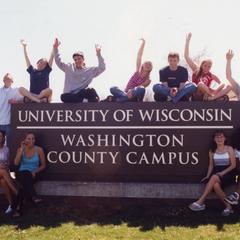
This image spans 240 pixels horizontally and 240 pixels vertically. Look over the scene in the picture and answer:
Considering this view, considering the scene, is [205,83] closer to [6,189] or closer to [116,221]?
[116,221]

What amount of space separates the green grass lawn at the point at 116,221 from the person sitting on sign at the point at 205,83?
A: 71.2 inches

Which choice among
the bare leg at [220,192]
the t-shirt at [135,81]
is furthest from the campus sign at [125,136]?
the bare leg at [220,192]

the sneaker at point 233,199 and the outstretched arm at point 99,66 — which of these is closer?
the sneaker at point 233,199

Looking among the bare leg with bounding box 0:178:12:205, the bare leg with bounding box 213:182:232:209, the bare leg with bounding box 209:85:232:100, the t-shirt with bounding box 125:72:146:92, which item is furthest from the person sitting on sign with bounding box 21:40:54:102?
the bare leg with bounding box 213:182:232:209

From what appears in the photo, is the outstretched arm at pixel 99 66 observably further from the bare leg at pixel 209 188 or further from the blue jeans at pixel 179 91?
the bare leg at pixel 209 188

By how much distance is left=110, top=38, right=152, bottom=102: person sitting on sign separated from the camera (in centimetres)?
834

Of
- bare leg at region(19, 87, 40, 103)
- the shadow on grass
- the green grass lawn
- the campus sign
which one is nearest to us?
the green grass lawn

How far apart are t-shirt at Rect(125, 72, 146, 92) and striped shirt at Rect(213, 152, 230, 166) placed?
6.46 feet

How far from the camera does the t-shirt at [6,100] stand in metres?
9.01

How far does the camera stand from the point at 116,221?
23.0 feet

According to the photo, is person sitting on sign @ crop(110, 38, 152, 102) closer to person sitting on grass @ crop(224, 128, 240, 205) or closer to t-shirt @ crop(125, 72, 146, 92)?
t-shirt @ crop(125, 72, 146, 92)

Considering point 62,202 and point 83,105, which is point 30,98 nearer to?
point 83,105

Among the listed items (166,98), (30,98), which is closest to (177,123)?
(166,98)

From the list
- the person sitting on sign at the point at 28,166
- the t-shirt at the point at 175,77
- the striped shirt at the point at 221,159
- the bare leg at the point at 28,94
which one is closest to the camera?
the striped shirt at the point at 221,159
